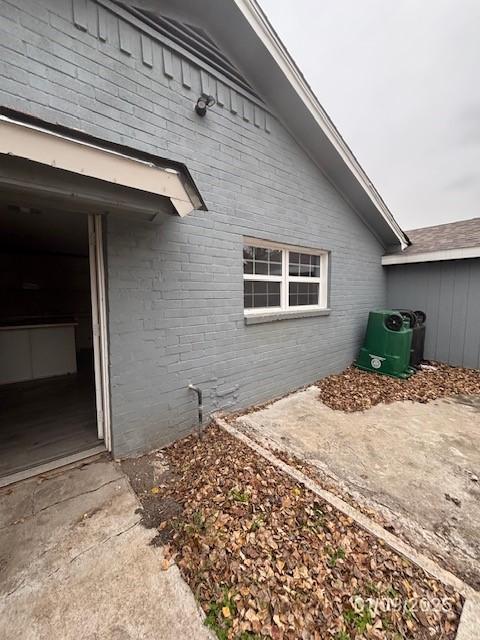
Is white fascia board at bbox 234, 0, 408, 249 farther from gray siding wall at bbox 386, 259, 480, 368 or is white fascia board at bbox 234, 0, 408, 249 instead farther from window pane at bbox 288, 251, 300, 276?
gray siding wall at bbox 386, 259, 480, 368

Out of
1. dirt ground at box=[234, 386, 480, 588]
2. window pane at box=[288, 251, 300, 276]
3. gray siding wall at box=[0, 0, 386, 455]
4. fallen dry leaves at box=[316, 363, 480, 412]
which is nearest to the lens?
dirt ground at box=[234, 386, 480, 588]

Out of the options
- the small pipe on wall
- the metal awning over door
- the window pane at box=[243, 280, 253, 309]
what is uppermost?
the metal awning over door

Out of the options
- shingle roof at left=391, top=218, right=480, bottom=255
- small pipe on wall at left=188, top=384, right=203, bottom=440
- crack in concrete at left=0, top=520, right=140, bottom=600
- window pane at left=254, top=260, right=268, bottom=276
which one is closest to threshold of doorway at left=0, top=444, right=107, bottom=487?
Answer: crack in concrete at left=0, top=520, right=140, bottom=600

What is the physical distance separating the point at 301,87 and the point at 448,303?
221 inches

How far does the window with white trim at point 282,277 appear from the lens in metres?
4.07

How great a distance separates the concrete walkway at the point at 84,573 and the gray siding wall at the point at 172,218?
700 millimetres

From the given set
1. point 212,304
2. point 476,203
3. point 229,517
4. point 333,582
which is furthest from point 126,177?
point 476,203

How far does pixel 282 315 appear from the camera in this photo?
14.1ft

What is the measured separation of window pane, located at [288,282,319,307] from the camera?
4.81m

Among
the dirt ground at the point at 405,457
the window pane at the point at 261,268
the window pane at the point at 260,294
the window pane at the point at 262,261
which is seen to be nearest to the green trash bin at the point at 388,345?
the dirt ground at the point at 405,457

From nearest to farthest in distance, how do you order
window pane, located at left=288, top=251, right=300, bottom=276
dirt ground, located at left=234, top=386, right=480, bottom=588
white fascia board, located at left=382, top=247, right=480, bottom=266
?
dirt ground, located at left=234, top=386, right=480, bottom=588, window pane, located at left=288, top=251, right=300, bottom=276, white fascia board, located at left=382, top=247, right=480, bottom=266

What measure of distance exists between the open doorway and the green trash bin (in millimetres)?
5295

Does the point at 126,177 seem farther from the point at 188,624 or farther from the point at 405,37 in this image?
the point at 405,37

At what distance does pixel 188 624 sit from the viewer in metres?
1.37
